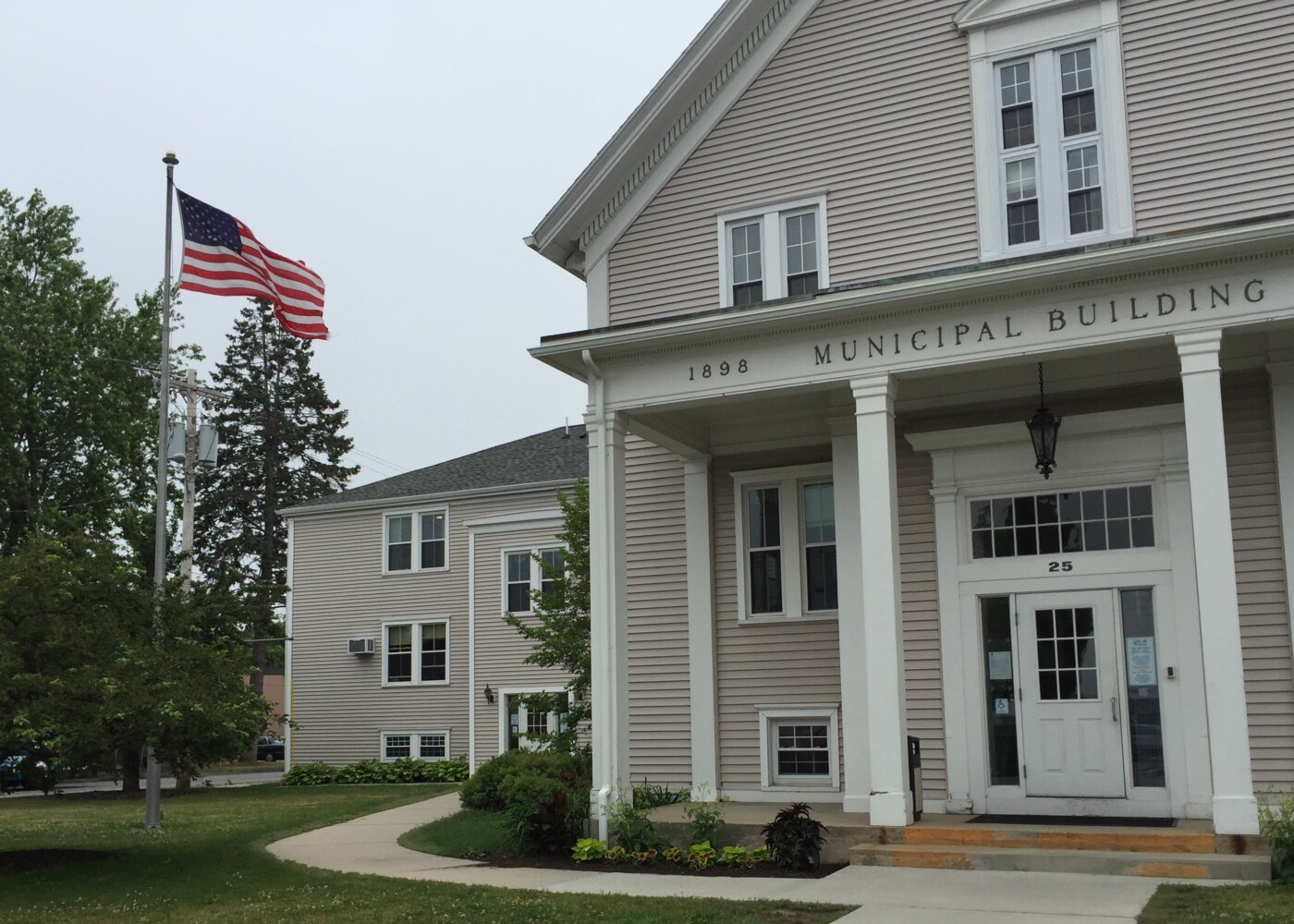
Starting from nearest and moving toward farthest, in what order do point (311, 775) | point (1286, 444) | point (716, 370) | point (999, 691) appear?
point (1286, 444) → point (716, 370) → point (999, 691) → point (311, 775)

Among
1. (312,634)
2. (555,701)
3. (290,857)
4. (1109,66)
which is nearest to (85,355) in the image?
(312,634)

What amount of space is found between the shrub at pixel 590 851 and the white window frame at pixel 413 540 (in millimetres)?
19988

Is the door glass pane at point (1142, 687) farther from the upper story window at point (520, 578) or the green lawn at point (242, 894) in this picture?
the upper story window at point (520, 578)

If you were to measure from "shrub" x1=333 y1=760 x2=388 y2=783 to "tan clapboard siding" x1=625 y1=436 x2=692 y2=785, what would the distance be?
57.6 feet

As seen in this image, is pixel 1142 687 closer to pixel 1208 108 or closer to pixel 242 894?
pixel 1208 108

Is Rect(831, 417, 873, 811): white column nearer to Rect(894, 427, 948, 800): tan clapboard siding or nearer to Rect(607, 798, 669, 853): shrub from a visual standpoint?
Rect(894, 427, 948, 800): tan clapboard siding

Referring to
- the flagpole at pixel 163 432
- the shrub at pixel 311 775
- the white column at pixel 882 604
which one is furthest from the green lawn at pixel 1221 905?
the shrub at pixel 311 775

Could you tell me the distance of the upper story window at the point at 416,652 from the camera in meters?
32.1

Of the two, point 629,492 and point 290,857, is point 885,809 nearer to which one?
point 629,492

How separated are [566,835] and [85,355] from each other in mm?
30598

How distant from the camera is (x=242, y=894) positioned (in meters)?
11.4

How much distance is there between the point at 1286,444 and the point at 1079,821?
4055 millimetres

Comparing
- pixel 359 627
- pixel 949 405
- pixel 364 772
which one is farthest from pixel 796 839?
pixel 359 627

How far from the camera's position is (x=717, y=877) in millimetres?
11461
